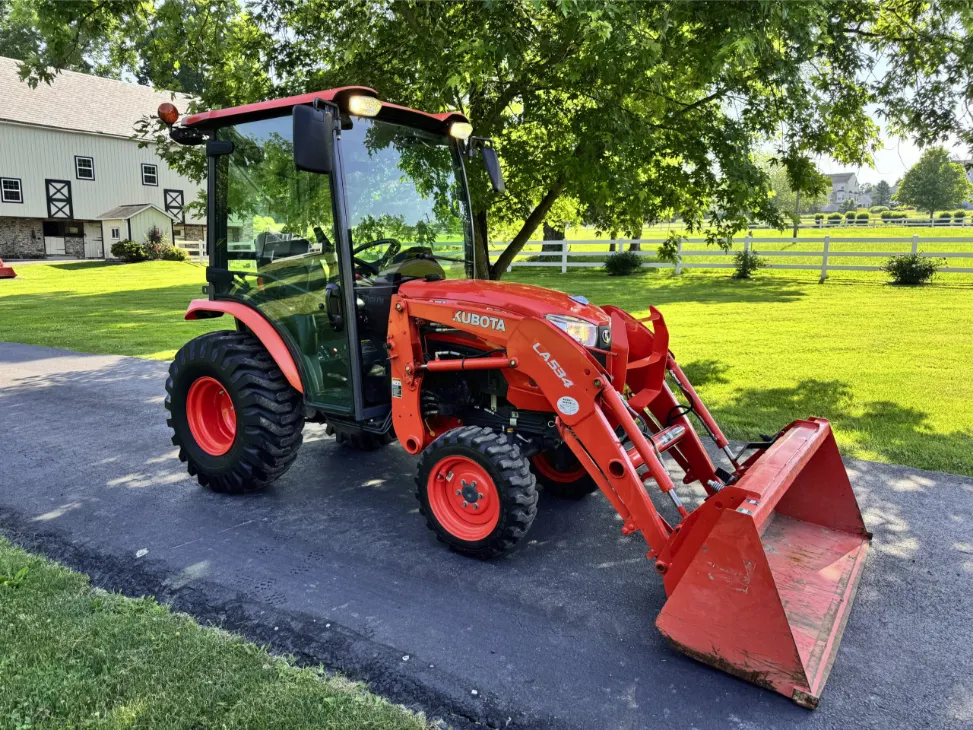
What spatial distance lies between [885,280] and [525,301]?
16111mm

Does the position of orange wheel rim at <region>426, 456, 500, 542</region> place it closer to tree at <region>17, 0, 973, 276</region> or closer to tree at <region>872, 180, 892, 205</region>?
tree at <region>17, 0, 973, 276</region>

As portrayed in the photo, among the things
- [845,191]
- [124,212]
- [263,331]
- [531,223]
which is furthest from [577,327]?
[845,191]

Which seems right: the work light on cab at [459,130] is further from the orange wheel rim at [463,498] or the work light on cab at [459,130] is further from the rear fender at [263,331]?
the orange wheel rim at [463,498]

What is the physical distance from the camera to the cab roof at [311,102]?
3936 mm

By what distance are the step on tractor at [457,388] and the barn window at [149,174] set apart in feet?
114

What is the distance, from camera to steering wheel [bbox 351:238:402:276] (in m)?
4.21

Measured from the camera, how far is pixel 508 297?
3.89 m

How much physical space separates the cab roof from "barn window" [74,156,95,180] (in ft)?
110

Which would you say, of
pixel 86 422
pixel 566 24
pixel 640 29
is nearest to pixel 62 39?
pixel 86 422

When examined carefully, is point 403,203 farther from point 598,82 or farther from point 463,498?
point 598,82

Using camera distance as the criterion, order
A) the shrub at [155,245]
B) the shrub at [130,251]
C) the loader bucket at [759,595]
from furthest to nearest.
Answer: the shrub at [155,245] → the shrub at [130,251] → the loader bucket at [759,595]

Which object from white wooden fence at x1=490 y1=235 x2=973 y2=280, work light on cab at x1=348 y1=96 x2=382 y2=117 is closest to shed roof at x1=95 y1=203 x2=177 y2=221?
white wooden fence at x1=490 y1=235 x2=973 y2=280

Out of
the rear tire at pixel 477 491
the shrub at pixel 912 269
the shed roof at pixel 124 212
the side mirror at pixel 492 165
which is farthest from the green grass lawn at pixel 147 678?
the shed roof at pixel 124 212

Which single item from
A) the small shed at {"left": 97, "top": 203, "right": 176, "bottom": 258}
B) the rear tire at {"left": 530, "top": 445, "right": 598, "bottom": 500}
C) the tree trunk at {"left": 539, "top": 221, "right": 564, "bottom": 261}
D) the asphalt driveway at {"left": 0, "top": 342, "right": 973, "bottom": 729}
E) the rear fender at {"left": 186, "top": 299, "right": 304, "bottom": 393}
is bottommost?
the asphalt driveway at {"left": 0, "top": 342, "right": 973, "bottom": 729}
